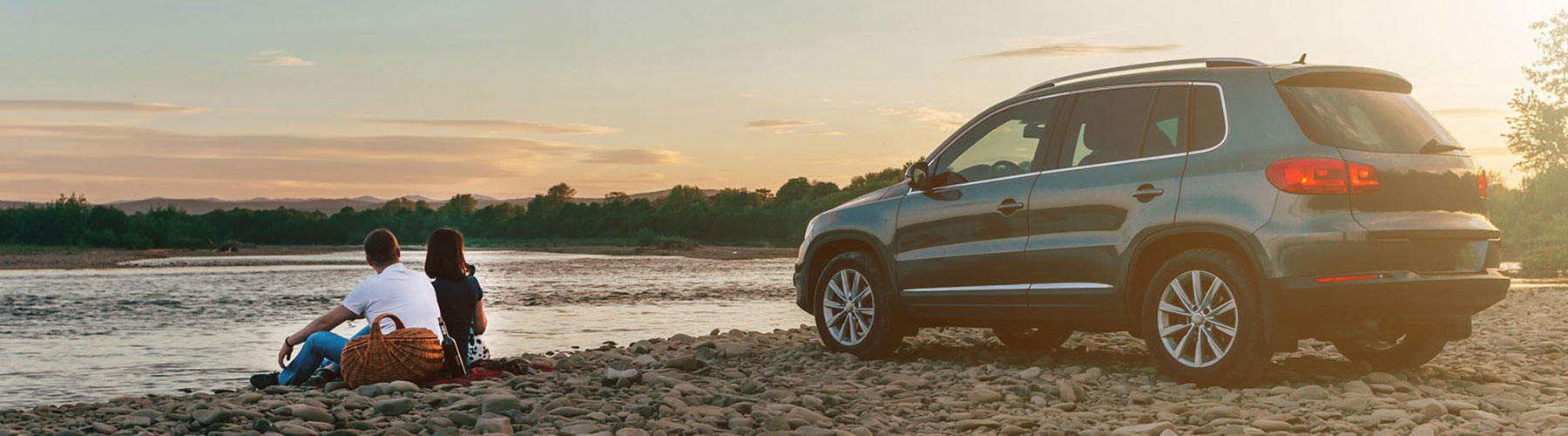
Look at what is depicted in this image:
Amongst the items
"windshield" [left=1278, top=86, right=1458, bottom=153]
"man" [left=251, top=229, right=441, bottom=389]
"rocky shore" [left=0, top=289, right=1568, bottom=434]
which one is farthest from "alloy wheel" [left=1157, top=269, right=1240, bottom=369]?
"man" [left=251, top=229, right=441, bottom=389]

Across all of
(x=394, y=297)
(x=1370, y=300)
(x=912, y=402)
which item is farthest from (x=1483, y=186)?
(x=394, y=297)

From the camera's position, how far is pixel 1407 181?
6.96 metres

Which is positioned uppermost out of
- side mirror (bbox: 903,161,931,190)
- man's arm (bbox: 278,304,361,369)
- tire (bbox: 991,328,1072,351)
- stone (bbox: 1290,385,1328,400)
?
side mirror (bbox: 903,161,931,190)

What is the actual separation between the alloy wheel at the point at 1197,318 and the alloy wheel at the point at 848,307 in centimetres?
247

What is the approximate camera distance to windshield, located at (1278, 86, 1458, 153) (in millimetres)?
6930

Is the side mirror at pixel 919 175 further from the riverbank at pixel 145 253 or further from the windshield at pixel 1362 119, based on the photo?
the riverbank at pixel 145 253

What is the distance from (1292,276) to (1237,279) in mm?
292

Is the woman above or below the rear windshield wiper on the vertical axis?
below

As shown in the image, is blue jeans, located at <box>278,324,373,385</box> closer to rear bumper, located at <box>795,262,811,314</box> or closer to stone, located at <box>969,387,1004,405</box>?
rear bumper, located at <box>795,262,811,314</box>

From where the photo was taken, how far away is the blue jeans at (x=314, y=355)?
8727 mm

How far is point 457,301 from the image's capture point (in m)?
8.92

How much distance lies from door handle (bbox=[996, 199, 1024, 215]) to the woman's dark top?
360 centimetres

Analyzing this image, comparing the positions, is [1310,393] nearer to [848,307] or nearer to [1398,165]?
[1398,165]

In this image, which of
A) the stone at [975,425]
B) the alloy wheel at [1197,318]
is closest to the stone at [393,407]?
the stone at [975,425]
